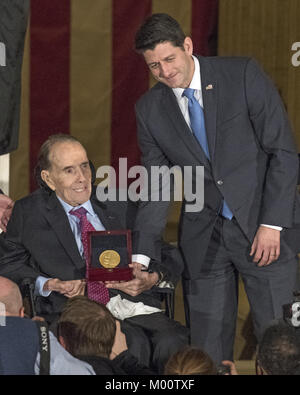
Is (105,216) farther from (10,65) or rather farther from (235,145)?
(10,65)

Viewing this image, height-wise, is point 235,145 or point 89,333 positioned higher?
point 235,145

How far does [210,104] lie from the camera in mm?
3541

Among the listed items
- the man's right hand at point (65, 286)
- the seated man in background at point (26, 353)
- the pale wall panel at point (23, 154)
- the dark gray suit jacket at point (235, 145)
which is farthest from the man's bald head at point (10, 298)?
the pale wall panel at point (23, 154)

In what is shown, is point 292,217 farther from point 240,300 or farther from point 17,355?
point 240,300

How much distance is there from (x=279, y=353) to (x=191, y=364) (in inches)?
12.0

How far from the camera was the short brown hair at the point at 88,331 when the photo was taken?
9.68 ft

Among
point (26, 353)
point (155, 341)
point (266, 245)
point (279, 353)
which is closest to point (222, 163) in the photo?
point (266, 245)

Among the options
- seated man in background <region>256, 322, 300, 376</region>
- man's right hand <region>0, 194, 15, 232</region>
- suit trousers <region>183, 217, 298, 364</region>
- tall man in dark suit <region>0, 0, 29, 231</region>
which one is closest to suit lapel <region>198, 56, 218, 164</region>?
suit trousers <region>183, 217, 298, 364</region>

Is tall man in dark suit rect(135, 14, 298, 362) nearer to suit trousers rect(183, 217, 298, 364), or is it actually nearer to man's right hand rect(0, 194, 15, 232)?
suit trousers rect(183, 217, 298, 364)

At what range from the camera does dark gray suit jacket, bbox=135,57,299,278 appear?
3.45m

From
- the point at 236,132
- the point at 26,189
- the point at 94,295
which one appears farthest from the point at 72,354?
the point at 26,189

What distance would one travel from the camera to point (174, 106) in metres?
3.62

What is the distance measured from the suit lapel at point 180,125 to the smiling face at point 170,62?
138 millimetres

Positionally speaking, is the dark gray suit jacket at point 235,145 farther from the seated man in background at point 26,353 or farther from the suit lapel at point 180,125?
the seated man in background at point 26,353
